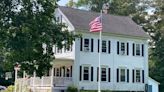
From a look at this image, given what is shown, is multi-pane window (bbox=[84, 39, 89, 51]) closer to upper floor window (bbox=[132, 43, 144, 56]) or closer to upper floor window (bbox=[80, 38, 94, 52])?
upper floor window (bbox=[80, 38, 94, 52])

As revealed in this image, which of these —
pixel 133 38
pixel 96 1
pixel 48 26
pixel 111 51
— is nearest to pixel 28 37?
pixel 48 26

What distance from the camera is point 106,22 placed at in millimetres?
46000

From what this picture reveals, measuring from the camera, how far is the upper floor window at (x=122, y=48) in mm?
44231

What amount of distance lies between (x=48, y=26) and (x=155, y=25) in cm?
3303

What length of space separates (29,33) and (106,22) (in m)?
18.6

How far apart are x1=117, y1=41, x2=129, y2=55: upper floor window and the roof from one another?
119 centimetres

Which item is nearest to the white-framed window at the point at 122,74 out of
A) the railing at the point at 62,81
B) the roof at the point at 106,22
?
the roof at the point at 106,22

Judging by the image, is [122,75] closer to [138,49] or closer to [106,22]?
[138,49]

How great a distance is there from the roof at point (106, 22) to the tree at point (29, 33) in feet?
32.6

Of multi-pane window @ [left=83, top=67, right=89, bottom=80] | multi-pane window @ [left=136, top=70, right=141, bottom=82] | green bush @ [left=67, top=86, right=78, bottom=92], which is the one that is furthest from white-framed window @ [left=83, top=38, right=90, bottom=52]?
multi-pane window @ [left=136, top=70, right=141, bottom=82]

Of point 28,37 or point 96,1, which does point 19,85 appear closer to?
point 28,37

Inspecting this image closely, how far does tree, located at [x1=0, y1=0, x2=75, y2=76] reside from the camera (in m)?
28.8

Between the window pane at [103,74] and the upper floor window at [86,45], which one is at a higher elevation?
the upper floor window at [86,45]

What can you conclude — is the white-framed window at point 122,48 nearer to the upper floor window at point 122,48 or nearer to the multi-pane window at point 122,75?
the upper floor window at point 122,48
